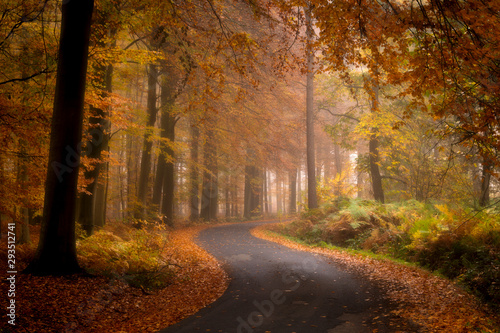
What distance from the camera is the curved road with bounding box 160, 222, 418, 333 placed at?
5418 millimetres

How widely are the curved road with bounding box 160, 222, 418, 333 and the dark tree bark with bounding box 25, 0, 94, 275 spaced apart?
2962 mm

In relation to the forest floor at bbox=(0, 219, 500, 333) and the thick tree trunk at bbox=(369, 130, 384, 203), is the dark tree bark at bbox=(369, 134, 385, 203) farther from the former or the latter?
the forest floor at bbox=(0, 219, 500, 333)

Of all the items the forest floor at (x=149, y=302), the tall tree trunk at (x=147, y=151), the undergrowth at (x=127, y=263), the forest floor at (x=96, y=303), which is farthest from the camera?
the tall tree trunk at (x=147, y=151)

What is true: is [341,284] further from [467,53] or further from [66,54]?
[66,54]

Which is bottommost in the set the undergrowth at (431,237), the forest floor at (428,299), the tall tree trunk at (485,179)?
the forest floor at (428,299)

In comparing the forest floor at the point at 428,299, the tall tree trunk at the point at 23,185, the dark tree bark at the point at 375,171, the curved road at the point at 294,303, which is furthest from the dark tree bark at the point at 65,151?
the dark tree bark at the point at 375,171

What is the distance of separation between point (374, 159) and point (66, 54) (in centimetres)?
1572

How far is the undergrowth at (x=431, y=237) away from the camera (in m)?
7.00

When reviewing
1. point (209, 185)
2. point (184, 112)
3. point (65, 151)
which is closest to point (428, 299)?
point (184, 112)

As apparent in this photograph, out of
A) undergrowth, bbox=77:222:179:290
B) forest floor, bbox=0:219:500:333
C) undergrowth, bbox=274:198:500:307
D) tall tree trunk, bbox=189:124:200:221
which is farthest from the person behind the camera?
tall tree trunk, bbox=189:124:200:221

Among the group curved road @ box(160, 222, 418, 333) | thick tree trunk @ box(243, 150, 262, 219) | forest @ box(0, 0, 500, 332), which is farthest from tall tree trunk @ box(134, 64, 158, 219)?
thick tree trunk @ box(243, 150, 262, 219)

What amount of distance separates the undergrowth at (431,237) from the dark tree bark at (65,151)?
26.9ft

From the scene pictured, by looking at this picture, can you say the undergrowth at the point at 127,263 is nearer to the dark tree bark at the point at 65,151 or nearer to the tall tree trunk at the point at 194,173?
the dark tree bark at the point at 65,151

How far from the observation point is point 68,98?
676 centimetres
